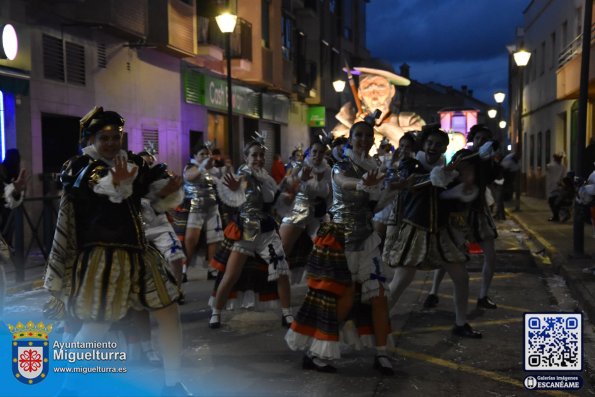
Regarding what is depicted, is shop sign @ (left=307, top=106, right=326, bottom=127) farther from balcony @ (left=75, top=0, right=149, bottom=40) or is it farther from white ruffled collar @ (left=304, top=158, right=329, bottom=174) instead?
white ruffled collar @ (left=304, top=158, right=329, bottom=174)

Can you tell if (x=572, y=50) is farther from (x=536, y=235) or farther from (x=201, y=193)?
(x=201, y=193)

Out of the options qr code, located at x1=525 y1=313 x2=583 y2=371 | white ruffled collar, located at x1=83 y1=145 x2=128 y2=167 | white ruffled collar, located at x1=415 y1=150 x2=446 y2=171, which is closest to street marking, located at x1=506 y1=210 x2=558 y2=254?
white ruffled collar, located at x1=415 y1=150 x2=446 y2=171

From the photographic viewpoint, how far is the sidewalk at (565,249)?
822 centimetres

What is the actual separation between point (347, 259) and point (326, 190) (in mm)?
2064

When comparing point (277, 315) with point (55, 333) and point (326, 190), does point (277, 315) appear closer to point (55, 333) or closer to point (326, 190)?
point (326, 190)

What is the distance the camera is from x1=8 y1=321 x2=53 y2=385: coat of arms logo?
4.32m

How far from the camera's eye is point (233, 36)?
23219 millimetres

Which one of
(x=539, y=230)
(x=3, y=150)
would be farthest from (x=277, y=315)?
(x=539, y=230)

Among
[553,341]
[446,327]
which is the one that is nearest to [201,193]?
[446,327]

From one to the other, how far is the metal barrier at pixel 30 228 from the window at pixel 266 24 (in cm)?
1726

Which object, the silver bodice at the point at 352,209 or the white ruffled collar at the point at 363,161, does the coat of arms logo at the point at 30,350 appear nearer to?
the silver bodice at the point at 352,209

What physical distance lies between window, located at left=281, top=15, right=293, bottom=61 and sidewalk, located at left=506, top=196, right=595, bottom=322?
43.4 ft

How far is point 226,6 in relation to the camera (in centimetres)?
2259

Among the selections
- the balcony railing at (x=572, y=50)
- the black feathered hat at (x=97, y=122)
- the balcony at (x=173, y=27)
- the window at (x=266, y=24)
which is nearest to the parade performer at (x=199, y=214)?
the black feathered hat at (x=97, y=122)
